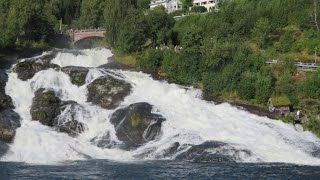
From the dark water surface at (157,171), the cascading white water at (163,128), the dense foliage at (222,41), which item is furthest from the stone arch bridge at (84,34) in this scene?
the dark water surface at (157,171)

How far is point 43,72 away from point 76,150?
64.5 ft

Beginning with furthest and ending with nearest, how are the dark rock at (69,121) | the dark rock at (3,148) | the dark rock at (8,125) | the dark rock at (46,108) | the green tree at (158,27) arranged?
the green tree at (158,27) → the dark rock at (46,108) → the dark rock at (69,121) → the dark rock at (8,125) → the dark rock at (3,148)

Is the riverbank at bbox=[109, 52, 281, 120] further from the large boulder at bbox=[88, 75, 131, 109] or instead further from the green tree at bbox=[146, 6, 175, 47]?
the large boulder at bbox=[88, 75, 131, 109]

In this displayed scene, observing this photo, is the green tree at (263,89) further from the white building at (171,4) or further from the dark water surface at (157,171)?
the white building at (171,4)

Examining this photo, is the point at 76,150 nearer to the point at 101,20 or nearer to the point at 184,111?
the point at 184,111

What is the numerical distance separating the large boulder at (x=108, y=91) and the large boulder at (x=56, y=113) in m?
3.55

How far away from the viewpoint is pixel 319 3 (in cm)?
8075

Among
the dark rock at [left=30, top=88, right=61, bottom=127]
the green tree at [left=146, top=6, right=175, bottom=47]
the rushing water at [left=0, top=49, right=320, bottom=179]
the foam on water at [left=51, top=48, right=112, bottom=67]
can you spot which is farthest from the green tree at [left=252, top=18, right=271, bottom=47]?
the dark rock at [left=30, top=88, right=61, bottom=127]

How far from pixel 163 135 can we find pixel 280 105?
51.1ft

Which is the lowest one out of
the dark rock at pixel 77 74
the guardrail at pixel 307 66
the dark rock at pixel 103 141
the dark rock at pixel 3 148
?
the dark rock at pixel 3 148

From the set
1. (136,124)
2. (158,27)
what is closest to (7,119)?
(136,124)

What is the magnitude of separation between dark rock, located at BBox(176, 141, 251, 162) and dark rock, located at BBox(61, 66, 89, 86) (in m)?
22.3

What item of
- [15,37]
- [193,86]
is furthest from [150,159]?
[15,37]

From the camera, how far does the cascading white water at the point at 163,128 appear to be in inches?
1746
